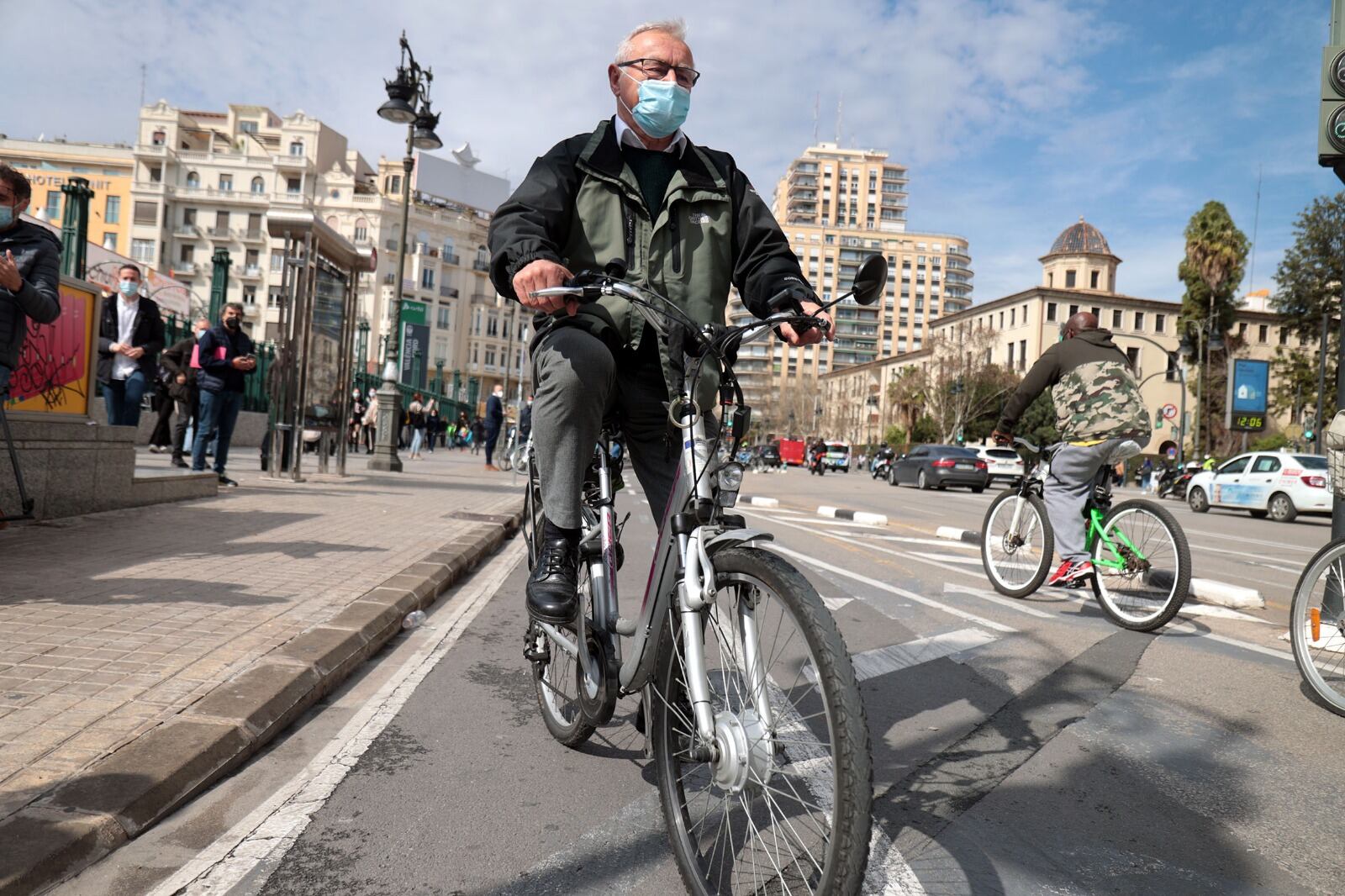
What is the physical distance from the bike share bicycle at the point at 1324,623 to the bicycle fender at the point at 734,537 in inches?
127

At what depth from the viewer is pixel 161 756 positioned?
2744mm

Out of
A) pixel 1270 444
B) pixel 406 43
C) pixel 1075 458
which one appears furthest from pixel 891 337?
pixel 1075 458

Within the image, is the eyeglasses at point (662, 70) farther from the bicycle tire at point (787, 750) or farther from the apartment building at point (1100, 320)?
the apartment building at point (1100, 320)

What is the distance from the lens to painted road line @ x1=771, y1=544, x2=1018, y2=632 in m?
5.85

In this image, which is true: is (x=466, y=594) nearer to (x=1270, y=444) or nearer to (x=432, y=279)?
(x=1270, y=444)

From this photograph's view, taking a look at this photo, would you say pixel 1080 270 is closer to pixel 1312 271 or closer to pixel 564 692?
pixel 1312 271

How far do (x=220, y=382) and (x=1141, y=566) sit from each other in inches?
357

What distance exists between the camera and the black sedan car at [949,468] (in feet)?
102

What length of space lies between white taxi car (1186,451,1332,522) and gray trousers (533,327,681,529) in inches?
848

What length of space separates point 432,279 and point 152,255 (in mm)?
22702

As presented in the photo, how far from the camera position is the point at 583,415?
288 cm

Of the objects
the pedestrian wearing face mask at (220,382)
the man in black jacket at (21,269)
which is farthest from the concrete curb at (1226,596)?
the pedestrian wearing face mask at (220,382)

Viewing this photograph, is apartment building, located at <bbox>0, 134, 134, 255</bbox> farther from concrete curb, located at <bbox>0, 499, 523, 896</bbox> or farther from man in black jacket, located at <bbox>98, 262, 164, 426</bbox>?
concrete curb, located at <bbox>0, 499, 523, 896</bbox>

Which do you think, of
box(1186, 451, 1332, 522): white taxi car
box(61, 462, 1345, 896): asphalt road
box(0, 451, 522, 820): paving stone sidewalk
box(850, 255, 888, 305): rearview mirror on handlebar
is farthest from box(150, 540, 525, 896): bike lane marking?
box(1186, 451, 1332, 522): white taxi car
